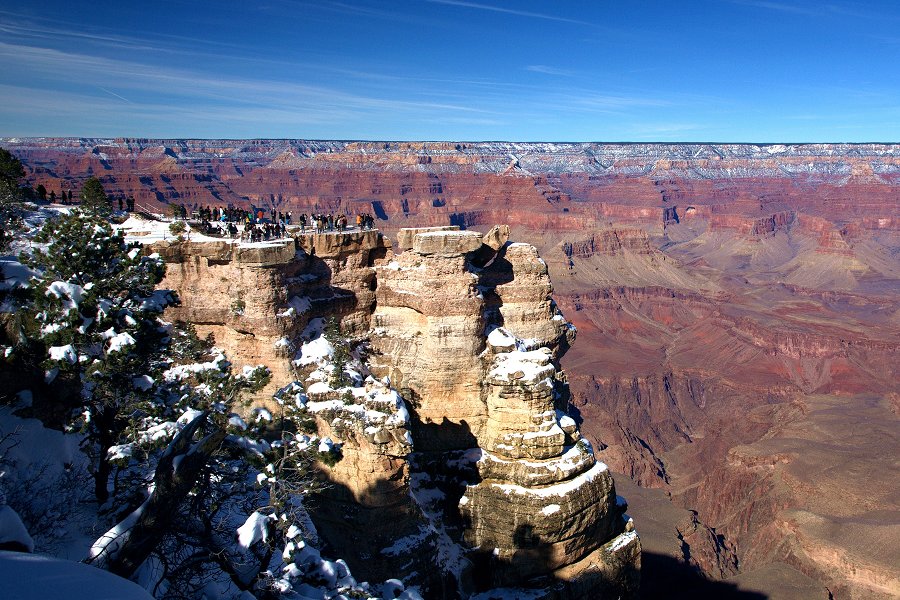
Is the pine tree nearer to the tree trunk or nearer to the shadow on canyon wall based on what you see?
the tree trunk

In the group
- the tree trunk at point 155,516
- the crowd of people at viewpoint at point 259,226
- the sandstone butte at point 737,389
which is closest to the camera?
the tree trunk at point 155,516

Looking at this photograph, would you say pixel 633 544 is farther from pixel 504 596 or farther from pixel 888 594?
pixel 888 594

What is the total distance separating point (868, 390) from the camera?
254 ft

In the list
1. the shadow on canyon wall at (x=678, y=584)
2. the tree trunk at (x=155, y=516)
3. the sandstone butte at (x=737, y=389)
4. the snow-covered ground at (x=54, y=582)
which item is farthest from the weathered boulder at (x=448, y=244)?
the shadow on canyon wall at (x=678, y=584)

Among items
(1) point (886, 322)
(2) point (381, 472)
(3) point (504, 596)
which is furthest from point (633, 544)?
(1) point (886, 322)

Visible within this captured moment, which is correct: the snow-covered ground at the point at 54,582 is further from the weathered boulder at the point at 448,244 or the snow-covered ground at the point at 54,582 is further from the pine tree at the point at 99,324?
the weathered boulder at the point at 448,244

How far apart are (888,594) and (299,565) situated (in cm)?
3928

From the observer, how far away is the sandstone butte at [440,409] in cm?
1752

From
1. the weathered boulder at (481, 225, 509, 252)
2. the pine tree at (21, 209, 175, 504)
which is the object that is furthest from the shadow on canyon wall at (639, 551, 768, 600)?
the pine tree at (21, 209, 175, 504)

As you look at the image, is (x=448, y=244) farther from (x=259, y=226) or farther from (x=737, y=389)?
(x=737, y=389)

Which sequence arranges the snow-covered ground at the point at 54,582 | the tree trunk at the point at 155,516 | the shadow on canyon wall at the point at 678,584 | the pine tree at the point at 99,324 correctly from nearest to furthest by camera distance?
the snow-covered ground at the point at 54,582
the tree trunk at the point at 155,516
the pine tree at the point at 99,324
the shadow on canyon wall at the point at 678,584

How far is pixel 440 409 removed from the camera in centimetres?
2180

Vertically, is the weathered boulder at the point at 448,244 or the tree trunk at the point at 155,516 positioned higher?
the weathered boulder at the point at 448,244

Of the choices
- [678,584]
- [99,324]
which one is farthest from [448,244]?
[678,584]
